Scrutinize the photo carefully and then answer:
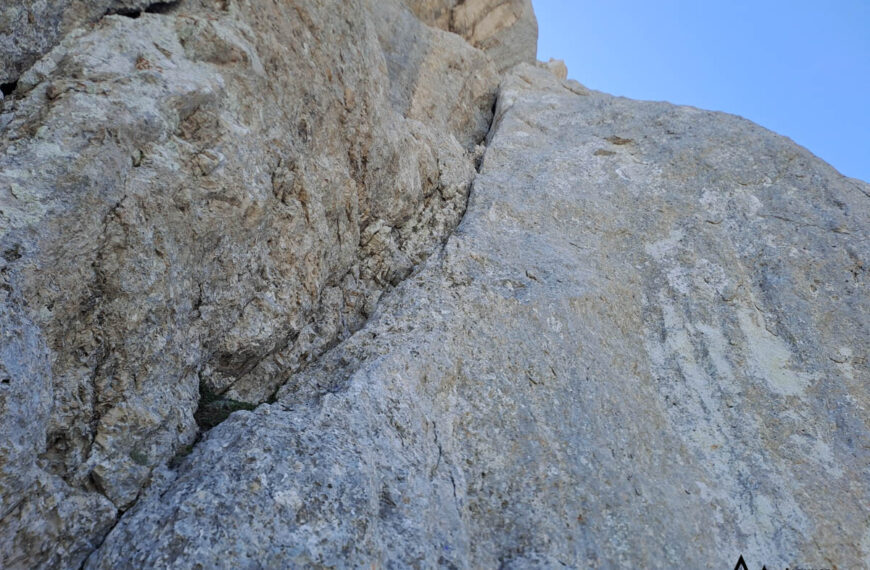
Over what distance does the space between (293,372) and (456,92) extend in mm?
15052

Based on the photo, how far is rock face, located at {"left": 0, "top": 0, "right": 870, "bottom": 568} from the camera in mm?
6703

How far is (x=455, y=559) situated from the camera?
24.4ft

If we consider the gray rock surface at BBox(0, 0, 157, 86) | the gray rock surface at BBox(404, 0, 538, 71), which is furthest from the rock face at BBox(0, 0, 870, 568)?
the gray rock surface at BBox(404, 0, 538, 71)

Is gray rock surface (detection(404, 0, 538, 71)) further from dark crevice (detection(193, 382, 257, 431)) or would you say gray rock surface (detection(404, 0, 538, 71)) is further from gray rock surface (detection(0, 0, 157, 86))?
dark crevice (detection(193, 382, 257, 431))

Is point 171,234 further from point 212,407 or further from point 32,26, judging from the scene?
point 32,26

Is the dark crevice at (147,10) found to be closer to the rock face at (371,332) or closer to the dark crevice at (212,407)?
the rock face at (371,332)

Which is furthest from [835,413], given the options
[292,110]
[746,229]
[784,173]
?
[292,110]

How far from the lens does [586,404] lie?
10.2 meters

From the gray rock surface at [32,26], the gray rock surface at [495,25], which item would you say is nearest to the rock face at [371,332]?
the gray rock surface at [32,26]

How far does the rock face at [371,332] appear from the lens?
6703 millimetres

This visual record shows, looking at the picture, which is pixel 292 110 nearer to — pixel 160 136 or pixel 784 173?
pixel 160 136

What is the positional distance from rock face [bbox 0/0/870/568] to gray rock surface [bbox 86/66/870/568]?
0.17 feet

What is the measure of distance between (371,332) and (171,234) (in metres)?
4.02

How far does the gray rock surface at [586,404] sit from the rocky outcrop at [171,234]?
37.8 inches
